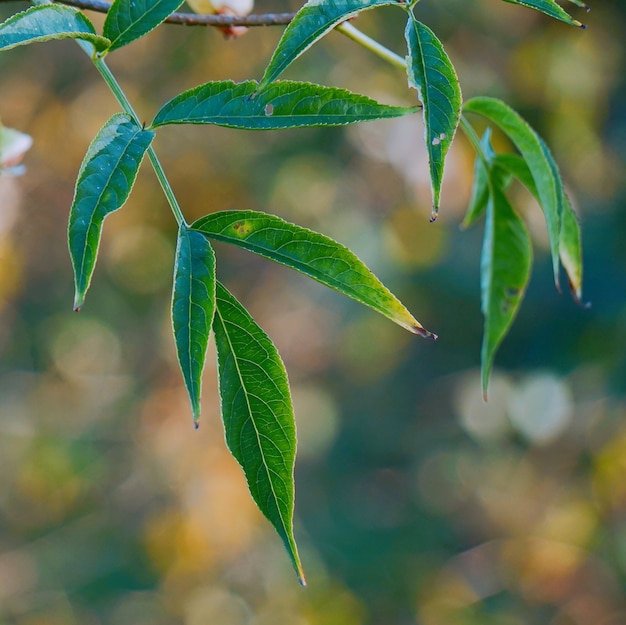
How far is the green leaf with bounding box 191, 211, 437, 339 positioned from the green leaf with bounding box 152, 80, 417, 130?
4cm

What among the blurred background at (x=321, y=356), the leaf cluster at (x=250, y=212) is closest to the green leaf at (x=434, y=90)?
the leaf cluster at (x=250, y=212)

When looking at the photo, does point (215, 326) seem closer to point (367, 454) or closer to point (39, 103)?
point (39, 103)

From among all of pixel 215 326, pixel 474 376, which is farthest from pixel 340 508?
pixel 215 326

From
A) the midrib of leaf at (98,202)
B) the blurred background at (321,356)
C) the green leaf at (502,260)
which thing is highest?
the midrib of leaf at (98,202)

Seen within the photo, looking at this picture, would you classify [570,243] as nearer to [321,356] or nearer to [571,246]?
[571,246]

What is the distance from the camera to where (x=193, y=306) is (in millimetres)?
378

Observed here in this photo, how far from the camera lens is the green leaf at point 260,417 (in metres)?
0.39

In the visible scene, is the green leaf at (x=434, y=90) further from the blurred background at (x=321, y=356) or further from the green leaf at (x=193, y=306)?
the blurred background at (x=321, y=356)

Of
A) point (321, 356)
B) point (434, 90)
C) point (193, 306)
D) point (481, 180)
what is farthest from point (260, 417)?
point (321, 356)

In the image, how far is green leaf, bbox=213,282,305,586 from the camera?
0.39m

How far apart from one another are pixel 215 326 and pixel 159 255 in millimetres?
2199

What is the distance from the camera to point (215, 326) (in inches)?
16.7

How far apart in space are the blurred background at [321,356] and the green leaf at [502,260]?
1619mm

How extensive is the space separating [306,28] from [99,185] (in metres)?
0.11
